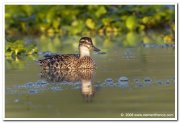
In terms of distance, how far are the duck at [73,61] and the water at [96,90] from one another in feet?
0.42

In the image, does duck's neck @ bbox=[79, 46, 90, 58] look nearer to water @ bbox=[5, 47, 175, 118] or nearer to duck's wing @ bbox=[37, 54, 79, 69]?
duck's wing @ bbox=[37, 54, 79, 69]

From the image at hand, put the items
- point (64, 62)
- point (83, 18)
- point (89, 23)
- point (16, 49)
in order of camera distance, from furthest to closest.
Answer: point (83, 18) → point (89, 23) → point (16, 49) → point (64, 62)

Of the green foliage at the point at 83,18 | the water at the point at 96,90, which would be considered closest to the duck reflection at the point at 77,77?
the water at the point at 96,90

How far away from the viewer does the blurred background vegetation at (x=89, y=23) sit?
14.0m

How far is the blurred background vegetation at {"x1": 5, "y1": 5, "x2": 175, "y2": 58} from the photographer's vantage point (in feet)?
45.8

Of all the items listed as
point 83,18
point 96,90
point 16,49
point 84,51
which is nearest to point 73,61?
point 84,51

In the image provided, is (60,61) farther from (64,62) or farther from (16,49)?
(16,49)

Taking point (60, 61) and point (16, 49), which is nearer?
point (60, 61)

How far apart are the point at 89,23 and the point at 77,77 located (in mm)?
6343

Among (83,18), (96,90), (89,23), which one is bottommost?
(96,90)

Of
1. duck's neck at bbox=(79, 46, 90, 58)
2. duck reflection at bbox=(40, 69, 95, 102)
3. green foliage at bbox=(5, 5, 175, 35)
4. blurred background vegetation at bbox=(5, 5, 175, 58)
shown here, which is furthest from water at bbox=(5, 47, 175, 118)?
green foliage at bbox=(5, 5, 175, 35)

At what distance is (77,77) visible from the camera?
27.4ft

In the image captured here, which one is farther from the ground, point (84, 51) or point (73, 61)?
point (84, 51)
